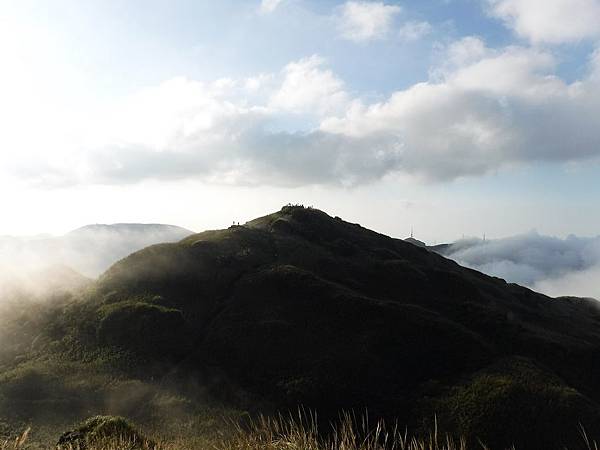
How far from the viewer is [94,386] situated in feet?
195

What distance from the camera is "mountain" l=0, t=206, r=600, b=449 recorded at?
59.6 meters

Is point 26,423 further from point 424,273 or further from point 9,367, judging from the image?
point 424,273

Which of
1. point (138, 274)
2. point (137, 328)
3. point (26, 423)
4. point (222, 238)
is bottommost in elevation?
point (26, 423)

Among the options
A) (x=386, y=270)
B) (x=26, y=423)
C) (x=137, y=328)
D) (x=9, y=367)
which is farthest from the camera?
(x=386, y=270)

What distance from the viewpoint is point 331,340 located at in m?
72.6

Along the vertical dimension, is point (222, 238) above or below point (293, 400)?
above

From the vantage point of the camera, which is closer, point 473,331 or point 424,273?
point 473,331

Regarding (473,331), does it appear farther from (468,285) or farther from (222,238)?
(222,238)

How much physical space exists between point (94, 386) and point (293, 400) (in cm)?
2282

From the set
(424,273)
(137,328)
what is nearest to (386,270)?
(424,273)

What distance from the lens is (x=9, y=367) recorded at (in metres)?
65.4

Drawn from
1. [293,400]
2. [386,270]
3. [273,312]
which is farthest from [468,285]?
[293,400]

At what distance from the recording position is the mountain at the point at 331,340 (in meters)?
59.6

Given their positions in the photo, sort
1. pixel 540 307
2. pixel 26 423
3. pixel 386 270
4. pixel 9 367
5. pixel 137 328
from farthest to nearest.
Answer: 1. pixel 540 307
2. pixel 386 270
3. pixel 137 328
4. pixel 9 367
5. pixel 26 423
